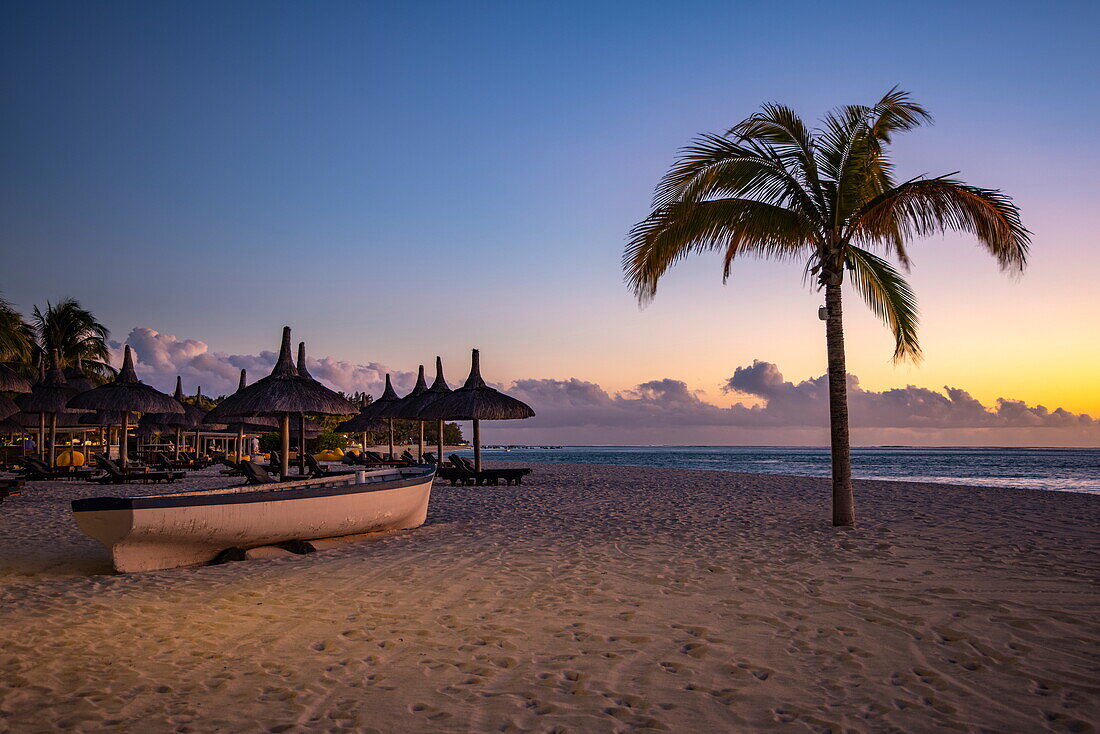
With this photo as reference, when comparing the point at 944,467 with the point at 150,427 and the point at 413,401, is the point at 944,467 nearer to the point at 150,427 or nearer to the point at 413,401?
the point at 413,401

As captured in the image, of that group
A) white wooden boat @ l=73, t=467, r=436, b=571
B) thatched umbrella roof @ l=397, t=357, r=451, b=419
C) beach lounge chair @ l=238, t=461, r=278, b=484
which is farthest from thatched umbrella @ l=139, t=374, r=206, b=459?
white wooden boat @ l=73, t=467, r=436, b=571

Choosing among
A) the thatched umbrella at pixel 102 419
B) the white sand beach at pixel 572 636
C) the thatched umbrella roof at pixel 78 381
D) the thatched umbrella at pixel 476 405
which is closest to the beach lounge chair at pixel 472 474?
the thatched umbrella at pixel 476 405

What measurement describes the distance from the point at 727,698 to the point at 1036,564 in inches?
187

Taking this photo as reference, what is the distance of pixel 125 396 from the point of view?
59.4 feet

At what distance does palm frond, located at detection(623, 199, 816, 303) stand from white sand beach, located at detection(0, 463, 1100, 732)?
3.86 meters

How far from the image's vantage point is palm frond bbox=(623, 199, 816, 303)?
9414 mm

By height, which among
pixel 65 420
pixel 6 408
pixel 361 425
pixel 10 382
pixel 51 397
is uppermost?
pixel 10 382

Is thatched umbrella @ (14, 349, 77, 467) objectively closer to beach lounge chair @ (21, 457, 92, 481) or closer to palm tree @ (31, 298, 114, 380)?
beach lounge chair @ (21, 457, 92, 481)

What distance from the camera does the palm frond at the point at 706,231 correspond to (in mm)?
9414

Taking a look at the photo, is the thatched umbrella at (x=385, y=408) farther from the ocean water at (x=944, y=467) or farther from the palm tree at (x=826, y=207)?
the ocean water at (x=944, y=467)

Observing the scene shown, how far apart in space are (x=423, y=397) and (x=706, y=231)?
470 inches

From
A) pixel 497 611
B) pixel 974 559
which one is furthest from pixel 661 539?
pixel 497 611

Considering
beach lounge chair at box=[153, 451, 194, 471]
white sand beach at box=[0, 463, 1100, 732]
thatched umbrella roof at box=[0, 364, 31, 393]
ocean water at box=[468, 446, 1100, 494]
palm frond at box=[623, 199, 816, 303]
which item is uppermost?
palm frond at box=[623, 199, 816, 303]

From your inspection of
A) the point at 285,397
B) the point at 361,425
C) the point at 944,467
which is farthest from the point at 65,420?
the point at 944,467
